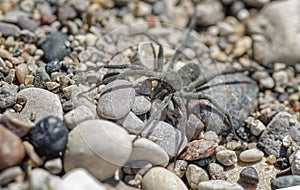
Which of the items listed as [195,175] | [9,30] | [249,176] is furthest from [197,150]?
[9,30]

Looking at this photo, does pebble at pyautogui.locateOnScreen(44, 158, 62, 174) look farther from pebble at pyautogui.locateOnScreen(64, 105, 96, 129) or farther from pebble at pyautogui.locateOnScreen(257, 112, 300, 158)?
pebble at pyautogui.locateOnScreen(257, 112, 300, 158)

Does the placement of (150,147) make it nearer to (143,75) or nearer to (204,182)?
(204,182)

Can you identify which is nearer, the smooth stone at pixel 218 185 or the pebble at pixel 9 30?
the smooth stone at pixel 218 185

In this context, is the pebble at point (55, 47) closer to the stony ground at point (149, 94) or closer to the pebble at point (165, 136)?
the stony ground at point (149, 94)

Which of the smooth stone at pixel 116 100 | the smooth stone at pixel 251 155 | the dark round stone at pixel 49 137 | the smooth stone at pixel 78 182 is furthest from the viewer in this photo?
the smooth stone at pixel 251 155

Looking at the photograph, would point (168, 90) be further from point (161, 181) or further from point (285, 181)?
point (285, 181)

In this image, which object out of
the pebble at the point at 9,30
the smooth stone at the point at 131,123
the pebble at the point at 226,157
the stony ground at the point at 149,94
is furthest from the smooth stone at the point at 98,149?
the pebble at the point at 9,30
